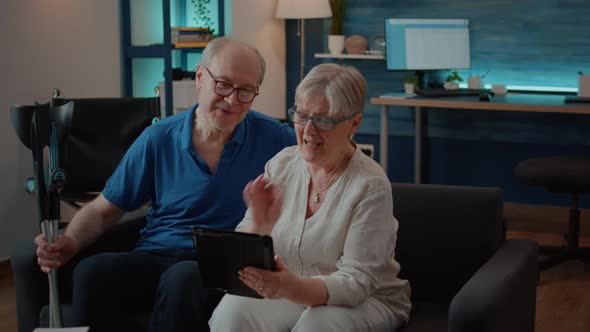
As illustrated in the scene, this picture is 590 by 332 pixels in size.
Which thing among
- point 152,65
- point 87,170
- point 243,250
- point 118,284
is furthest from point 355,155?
point 152,65

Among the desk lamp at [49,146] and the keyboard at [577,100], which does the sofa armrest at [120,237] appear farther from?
the keyboard at [577,100]

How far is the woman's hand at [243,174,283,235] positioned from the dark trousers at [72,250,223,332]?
9.4 inches

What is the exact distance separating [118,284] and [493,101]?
3.11m

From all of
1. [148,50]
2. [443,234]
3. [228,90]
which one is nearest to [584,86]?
[148,50]

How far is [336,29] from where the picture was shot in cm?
569

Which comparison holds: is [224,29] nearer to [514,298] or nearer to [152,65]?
[152,65]

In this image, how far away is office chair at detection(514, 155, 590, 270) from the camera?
405 cm

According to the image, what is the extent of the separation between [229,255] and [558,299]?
2409 millimetres

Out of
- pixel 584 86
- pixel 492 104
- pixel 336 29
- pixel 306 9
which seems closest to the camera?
pixel 492 104

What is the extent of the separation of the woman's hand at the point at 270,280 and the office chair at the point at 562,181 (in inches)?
99.9

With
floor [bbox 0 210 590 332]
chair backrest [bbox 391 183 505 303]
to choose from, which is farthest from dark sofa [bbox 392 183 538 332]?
floor [bbox 0 210 590 332]

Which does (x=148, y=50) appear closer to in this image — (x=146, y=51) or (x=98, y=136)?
(x=146, y=51)

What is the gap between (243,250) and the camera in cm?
183

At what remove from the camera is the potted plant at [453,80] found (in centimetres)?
534
